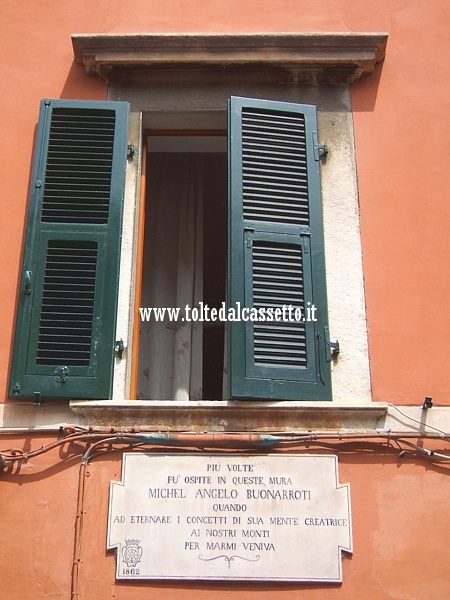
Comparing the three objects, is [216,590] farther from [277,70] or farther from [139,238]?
[277,70]

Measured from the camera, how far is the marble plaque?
436 cm

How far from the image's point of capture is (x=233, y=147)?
541 centimetres

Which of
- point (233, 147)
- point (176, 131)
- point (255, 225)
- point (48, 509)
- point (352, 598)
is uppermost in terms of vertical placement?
point (176, 131)

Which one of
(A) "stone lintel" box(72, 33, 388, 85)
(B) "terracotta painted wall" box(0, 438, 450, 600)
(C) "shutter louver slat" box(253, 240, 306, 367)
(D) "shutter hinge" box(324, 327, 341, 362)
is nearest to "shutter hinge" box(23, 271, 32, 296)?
(B) "terracotta painted wall" box(0, 438, 450, 600)

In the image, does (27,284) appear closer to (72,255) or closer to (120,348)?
(72,255)

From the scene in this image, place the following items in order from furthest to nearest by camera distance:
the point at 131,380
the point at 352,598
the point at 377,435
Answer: the point at 131,380, the point at 377,435, the point at 352,598

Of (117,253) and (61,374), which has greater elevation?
(117,253)

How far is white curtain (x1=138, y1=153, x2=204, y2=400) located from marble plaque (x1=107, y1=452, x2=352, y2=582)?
3.17ft

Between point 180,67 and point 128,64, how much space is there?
348 millimetres

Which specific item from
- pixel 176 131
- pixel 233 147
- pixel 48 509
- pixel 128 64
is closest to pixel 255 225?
pixel 233 147

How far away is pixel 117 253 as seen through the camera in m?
5.12

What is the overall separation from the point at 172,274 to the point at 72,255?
1031mm

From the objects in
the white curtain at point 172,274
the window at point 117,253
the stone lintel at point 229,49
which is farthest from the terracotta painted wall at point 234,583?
the stone lintel at point 229,49

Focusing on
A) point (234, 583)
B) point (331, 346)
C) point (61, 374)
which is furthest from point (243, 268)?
point (234, 583)
